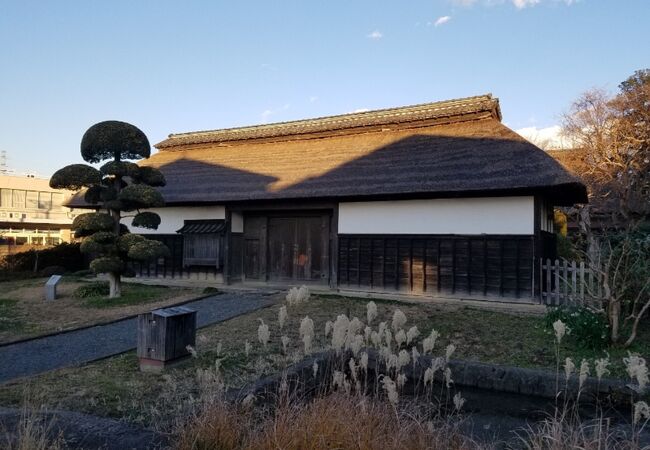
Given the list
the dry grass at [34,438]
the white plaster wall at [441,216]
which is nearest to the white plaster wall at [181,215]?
the white plaster wall at [441,216]

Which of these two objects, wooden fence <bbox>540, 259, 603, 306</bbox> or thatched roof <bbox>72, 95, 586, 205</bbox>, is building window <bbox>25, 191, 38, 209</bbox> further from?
wooden fence <bbox>540, 259, 603, 306</bbox>

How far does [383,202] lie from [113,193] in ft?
21.3

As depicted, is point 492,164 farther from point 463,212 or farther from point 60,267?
point 60,267

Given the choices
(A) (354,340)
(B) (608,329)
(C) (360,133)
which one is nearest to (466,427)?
(A) (354,340)

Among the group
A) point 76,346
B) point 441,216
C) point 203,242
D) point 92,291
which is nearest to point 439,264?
point 441,216

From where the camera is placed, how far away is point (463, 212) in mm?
11133

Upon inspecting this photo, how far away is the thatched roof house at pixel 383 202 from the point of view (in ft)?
35.0

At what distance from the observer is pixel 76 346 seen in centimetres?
742

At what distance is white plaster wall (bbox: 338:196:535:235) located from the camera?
10.6m

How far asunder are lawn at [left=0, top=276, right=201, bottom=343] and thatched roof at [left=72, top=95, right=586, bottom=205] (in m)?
3.17

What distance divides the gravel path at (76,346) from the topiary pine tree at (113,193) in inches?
90.7

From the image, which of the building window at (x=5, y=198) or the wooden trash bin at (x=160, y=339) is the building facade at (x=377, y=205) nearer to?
the wooden trash bin at (x=160, y=339)

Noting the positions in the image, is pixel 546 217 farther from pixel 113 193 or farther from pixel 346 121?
pixel 113 193

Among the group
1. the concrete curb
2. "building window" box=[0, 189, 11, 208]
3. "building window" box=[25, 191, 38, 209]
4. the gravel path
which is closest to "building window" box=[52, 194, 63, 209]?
"building window" box=[25, 191, 38, 209]
